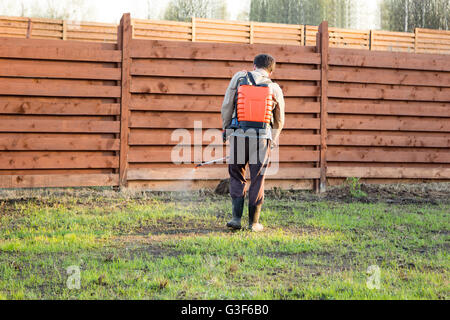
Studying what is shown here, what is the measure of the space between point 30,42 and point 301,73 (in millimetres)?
4250

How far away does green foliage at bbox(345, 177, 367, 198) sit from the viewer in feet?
25.2

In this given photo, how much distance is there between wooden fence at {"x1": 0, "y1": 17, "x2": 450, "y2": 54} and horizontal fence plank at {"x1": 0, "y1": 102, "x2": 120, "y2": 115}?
867cm

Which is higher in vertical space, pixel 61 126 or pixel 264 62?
pixel 264 62

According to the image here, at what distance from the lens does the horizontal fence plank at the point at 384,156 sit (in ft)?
27.3

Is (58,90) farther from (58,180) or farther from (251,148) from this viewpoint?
(251,148)

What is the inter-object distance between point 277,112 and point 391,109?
12.9 feet

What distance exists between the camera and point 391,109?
8.50 metres

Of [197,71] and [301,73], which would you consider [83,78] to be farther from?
[301,73]

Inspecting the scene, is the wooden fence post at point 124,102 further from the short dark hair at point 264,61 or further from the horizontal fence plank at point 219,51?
the short dark hair at point 264,61

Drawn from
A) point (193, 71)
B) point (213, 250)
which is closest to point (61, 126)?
point (193, 71)

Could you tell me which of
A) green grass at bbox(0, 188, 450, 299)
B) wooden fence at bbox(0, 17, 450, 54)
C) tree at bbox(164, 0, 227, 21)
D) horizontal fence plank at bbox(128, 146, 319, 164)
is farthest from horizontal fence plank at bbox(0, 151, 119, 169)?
tree at bbox(164, 0, 227, 21)

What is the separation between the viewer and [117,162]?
759 centimetres

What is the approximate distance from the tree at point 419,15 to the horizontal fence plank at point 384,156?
21974 mm

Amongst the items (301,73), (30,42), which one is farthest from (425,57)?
(30,42)
